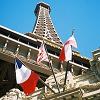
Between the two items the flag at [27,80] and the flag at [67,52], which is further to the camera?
the flag at [67,52]

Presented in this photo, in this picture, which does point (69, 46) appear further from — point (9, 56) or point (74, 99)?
point (9, 56)

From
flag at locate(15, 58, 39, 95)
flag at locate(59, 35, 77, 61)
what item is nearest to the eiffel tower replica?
flag at locate(59, 35, 77, 61)

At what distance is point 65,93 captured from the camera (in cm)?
2041

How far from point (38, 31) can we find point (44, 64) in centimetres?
4218

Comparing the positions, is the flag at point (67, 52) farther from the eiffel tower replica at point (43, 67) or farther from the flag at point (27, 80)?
the flag at point (27, 80)

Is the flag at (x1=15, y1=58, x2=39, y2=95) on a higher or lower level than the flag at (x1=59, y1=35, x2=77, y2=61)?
lower

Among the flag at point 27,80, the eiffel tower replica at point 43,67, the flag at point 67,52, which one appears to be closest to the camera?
the eiffel tower replica at point 43,67

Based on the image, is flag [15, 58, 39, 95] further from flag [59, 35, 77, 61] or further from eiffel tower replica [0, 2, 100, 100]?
flag [59, 35, 77, 61]

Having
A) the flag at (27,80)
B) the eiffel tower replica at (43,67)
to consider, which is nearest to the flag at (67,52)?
the eiffel tower replica at (43,67)

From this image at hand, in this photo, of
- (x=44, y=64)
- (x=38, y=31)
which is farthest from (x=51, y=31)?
(x=44, y=64)

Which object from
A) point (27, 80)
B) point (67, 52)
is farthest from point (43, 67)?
point (27, 80)

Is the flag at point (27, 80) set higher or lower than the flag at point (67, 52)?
lower

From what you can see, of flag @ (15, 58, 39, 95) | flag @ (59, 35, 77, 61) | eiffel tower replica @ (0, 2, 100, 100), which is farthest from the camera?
flag @ (59, 35, 77, 61)

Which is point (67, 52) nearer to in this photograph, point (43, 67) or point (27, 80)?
point (27, 80)
